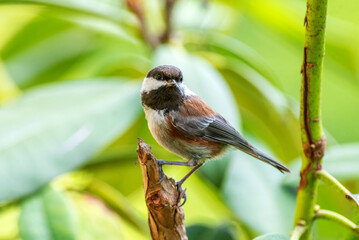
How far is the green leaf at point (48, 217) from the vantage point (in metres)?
1.43

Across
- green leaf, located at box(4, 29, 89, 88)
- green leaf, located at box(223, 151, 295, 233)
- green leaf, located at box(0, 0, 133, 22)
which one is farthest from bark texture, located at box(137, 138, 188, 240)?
green leaf, located at box(4, 29, 89, 88)

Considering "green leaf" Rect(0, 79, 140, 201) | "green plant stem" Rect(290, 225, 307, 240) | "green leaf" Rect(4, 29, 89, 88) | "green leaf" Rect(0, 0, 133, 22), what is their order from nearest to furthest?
"green plant stem" Rect(290, 225, 307, 240)
"green leaf" Rect(0, 79, 140, 201)
"green leaf" Rect(0, 0, 133, 22)
"green leaf" Rect(4, 29, 89, 88)

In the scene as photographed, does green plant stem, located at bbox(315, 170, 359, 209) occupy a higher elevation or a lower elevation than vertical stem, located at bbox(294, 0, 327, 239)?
lower

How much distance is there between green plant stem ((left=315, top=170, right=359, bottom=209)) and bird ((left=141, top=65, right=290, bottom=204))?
7.4 inches

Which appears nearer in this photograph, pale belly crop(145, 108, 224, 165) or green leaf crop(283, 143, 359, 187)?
pale belly crop(145, 108, 224, 165)

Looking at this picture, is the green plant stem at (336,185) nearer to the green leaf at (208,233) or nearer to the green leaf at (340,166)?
the green leaf at (340,166)

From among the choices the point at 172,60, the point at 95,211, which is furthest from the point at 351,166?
the point at 95,211

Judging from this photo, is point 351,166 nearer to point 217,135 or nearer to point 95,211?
point 217,135

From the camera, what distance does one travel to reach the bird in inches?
51.1

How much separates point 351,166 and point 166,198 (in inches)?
31.2

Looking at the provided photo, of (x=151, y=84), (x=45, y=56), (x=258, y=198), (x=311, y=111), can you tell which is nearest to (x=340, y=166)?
(x=258, y=198)

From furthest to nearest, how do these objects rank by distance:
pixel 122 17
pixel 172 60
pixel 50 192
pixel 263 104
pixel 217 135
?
pixel 122 17 → pixel 263 104 → pixel 172 60 → pixel 50 192 → pixel 217 135

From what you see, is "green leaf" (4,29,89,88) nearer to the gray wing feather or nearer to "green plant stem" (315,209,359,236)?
the gray wing feather

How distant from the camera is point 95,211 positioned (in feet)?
5.45
